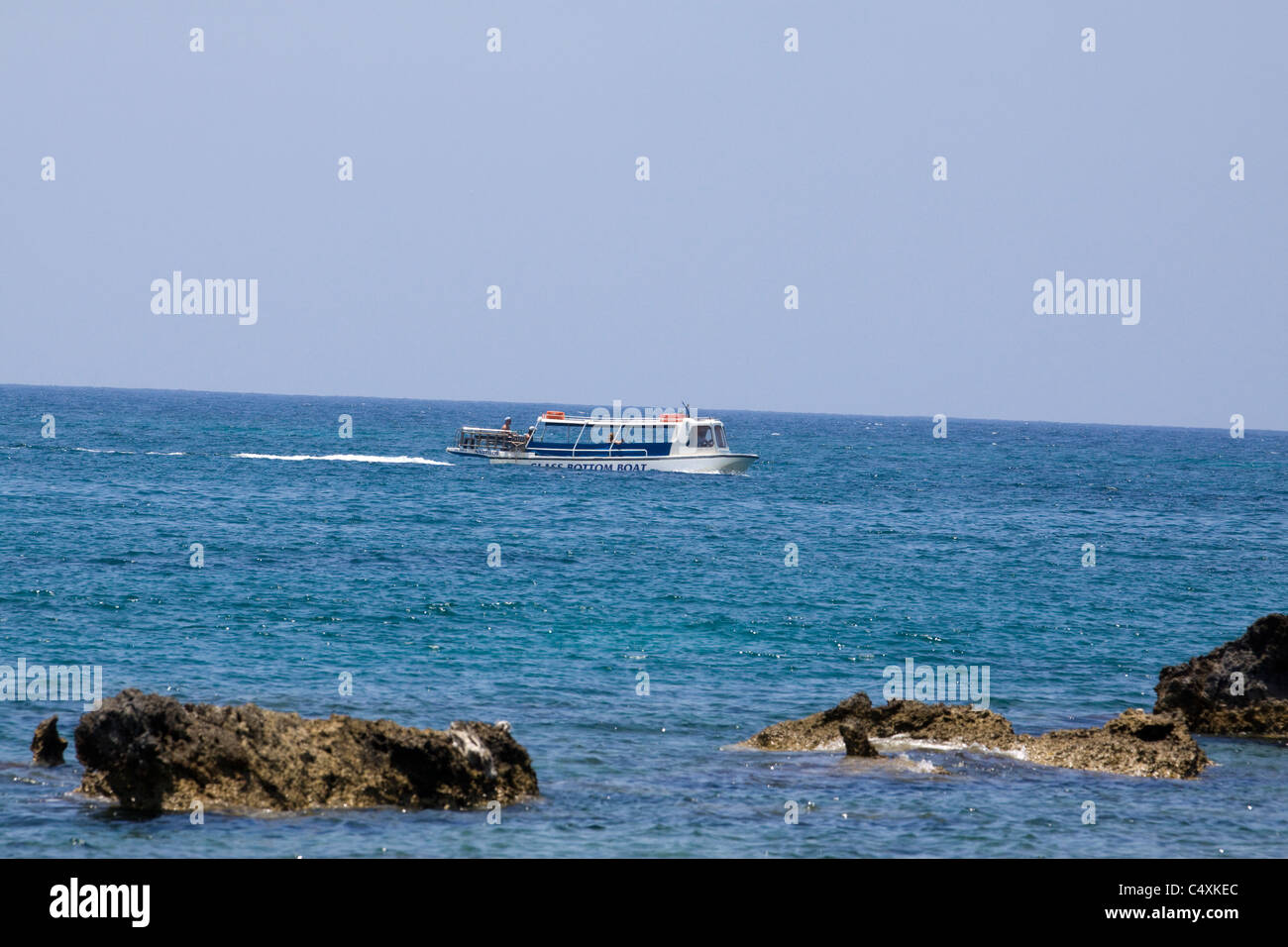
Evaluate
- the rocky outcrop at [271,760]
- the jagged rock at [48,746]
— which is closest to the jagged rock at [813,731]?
the rocky outcrop at [271,760]

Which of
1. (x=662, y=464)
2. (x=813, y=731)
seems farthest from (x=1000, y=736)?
(x=662, y=464)

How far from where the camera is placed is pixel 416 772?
1449cm

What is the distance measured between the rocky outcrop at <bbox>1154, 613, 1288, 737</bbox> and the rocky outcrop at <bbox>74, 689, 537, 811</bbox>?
11.0 m

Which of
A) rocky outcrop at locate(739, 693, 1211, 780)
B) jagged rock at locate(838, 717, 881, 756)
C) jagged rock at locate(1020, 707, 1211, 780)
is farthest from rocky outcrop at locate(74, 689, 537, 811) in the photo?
jagged rock at locate(1020, 707, 1211, 780)

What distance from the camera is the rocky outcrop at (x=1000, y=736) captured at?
1708cm

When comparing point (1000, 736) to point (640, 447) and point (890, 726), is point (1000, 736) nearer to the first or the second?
point (890, 726)

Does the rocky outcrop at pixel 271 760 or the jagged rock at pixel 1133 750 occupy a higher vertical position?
the rocky outcrop at pixel 271 760

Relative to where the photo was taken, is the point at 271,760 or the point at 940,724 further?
the point at 940,724

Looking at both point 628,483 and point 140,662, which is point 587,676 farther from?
point 628,483

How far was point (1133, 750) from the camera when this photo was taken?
17219 mm

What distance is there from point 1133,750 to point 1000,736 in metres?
1.80

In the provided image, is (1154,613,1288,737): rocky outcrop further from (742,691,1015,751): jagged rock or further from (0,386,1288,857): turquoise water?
(742,691,1015,751): jagged rock

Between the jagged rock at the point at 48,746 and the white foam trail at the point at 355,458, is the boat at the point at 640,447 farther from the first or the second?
the jagged rock at the point at 48,746

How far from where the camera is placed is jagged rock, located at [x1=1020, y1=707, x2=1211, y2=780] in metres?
16.9
